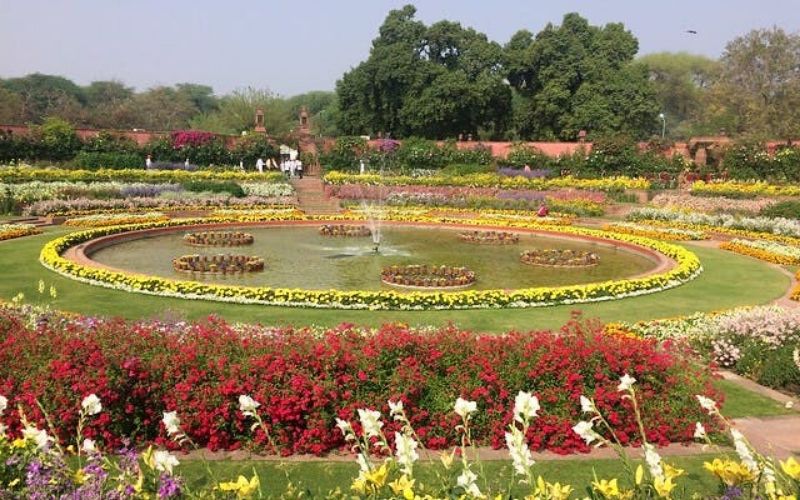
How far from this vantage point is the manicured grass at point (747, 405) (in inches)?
233

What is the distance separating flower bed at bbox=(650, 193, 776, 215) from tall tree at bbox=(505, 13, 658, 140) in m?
13.0

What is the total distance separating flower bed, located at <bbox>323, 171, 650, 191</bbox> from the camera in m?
27.3

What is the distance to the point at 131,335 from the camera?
5.77 m

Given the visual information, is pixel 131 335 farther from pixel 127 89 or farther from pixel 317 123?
pixel 127 89

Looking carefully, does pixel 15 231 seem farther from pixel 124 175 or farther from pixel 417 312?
pixel 124 175

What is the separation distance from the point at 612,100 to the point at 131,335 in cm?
3613

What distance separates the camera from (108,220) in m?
18.3

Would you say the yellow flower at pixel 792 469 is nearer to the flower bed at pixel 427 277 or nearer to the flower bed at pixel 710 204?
the flower bed at pixel 427 277

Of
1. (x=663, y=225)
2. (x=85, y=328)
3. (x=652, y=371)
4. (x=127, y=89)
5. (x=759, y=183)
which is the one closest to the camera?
(x=652, y=371)

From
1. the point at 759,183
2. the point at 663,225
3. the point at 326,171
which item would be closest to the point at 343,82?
the point at 326,171

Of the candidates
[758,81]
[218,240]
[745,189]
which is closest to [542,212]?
[745,189]

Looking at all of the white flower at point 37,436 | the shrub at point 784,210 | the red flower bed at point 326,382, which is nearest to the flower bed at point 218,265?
the red flower bed at point 326,382

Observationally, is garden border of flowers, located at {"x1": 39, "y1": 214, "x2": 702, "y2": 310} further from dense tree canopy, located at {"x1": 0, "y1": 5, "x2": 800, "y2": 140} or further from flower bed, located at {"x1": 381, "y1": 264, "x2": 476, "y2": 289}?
dense tree canopy, located at {"x1": 0, "y1": 5, "x2": 800, "y2": 140}

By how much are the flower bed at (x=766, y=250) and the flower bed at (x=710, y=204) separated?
515cm
